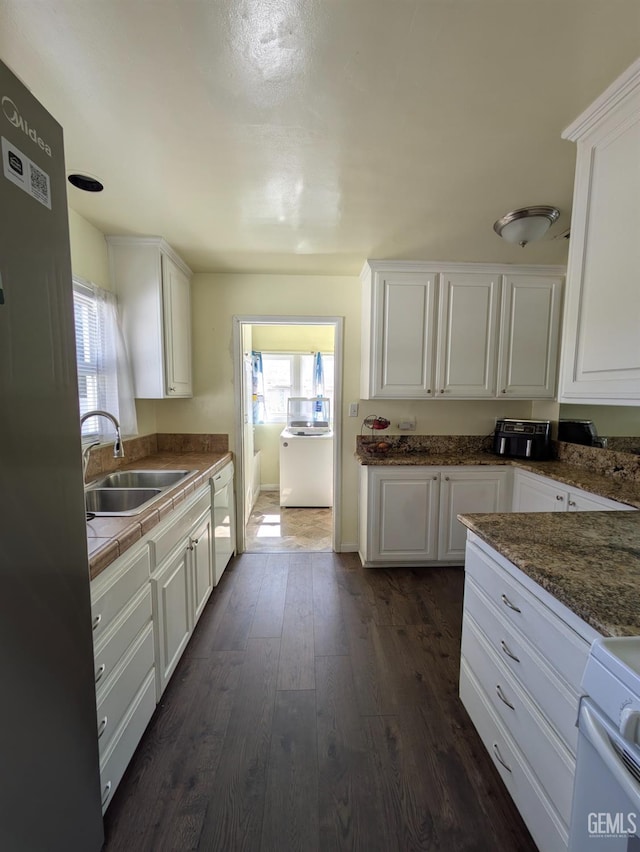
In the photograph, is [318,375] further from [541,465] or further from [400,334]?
[541,465]

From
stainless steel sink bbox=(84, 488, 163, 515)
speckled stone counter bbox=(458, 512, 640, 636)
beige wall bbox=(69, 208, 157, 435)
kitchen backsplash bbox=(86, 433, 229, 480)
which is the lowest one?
stainless steel sink bbox=(84, 488, 163, 515)

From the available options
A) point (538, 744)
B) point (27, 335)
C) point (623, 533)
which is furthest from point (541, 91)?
point (538, 744)

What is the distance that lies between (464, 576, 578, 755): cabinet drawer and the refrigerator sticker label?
1.69 m

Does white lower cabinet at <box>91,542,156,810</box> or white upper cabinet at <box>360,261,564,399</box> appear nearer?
white lower cabinet at <box>91,542,156,810</box>

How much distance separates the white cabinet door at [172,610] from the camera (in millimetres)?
1465

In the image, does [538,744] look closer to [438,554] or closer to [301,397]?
[438,554]

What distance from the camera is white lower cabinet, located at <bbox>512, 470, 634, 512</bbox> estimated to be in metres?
1.85

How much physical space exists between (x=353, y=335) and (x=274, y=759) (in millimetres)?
Result: 2640

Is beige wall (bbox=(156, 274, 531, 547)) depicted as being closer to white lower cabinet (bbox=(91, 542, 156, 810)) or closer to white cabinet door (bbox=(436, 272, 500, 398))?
white cabinet door (bbox=(436, 272, 500, 398))

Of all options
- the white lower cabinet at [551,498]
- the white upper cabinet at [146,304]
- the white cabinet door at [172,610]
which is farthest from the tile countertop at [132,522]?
the white lower cabinet at [551,498]

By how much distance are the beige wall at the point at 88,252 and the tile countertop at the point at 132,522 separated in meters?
1.19

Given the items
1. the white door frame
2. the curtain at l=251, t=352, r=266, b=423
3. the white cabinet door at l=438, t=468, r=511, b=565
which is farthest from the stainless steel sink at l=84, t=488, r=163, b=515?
the curtain at l=251, t=352, r=266, b=423

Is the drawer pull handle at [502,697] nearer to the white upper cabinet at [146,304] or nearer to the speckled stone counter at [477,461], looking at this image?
the speckled stone counter at [477,461]

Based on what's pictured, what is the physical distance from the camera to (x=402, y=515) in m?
2.64
